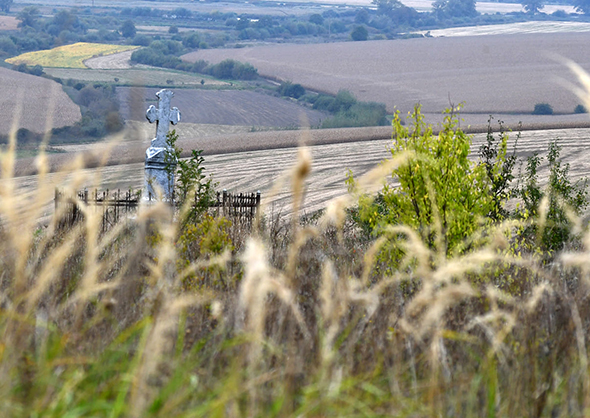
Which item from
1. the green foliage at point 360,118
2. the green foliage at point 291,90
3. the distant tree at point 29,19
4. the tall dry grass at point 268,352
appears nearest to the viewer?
the tall dry grass at point 268,352

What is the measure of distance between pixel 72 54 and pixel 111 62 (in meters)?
7.89

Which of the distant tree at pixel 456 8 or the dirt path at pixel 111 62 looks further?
the distant tree at pixel 456 8

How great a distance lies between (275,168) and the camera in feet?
86.1

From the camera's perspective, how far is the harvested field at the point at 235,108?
1992 inches

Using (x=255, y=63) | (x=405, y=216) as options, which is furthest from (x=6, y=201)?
(x=255, y=63)

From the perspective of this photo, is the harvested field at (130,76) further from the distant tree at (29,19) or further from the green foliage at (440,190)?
the green foliage at (440,190)

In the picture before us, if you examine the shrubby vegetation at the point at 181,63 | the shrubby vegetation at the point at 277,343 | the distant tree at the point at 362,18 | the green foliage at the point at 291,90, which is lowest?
the shrubby vegetation at the point at 277,343

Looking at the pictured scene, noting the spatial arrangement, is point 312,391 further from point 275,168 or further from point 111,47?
point 111,47

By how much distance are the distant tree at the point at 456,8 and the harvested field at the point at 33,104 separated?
344 feet

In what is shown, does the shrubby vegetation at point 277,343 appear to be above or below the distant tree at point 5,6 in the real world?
below

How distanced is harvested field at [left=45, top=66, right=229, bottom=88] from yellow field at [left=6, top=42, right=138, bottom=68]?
6.24ft

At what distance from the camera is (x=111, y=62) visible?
81.8m

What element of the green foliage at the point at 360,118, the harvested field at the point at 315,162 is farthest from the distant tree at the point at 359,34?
the harvested field at the point at 315,162

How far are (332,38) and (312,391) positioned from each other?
4609 inches
